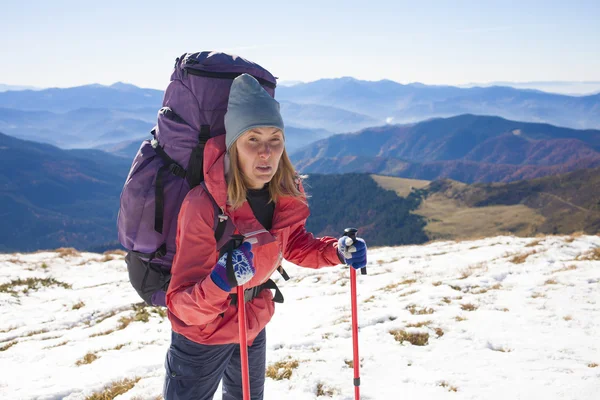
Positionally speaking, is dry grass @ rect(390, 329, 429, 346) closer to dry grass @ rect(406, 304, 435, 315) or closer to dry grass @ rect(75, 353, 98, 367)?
dry grass @ rect(406, 304, 435, 315)

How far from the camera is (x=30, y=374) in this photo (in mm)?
8102

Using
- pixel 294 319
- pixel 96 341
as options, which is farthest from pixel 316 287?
pixel 96 341

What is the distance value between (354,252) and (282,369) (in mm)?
3478

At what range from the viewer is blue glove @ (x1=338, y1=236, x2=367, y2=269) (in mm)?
4375

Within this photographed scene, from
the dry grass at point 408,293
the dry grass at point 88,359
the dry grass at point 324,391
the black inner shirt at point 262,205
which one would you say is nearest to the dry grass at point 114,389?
the dry grass at point 88,359

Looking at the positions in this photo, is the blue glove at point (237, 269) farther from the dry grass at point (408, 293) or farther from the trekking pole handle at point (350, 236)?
the dry grass at point (408, 293)

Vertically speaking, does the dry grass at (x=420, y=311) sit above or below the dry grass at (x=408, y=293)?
above

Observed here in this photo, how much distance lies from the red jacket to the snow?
278 centimetres

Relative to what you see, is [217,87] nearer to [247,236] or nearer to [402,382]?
[247,236]

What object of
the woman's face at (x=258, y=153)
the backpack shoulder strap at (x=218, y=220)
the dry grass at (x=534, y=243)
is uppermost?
the woman's face at (x=258, y=153)

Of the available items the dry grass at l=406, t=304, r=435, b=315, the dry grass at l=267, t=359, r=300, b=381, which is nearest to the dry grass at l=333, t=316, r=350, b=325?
the dry grass at l=406, t=304, r=435, b=315

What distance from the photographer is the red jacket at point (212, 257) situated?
→ 3.27 meters

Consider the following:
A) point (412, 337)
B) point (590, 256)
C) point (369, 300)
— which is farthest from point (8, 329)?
point (590, 256)

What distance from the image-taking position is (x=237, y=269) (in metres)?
3.19
